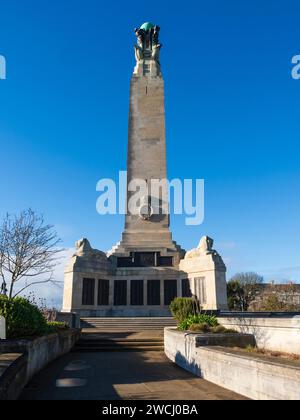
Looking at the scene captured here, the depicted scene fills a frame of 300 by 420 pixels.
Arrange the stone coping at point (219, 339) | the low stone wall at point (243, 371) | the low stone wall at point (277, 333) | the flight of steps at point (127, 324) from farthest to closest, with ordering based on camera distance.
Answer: the flight of steps at point (127, 324), the low stone wall at point (277, 333), the stone coping at point (219, 339), the low stone wall at point (243, 371)

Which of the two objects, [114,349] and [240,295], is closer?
[114,349]

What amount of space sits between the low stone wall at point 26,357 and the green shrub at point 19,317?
0.49m

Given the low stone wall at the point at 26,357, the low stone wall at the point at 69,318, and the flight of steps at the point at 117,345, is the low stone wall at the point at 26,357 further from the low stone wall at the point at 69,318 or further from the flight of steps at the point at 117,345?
the low stone wall at the point at 69,318

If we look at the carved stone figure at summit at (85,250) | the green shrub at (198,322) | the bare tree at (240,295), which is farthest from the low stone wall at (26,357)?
the bare tree at (240,295)

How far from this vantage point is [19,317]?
10414 mm

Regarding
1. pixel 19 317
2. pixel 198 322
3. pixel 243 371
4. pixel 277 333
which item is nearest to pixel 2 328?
pixel 19 317

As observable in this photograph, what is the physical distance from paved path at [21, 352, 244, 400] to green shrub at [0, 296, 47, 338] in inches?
51.0

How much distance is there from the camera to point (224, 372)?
8578 millimetres

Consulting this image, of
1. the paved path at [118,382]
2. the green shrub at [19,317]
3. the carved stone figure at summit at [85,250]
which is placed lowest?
the paved path at [118,382]

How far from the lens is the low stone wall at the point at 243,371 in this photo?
6309mm

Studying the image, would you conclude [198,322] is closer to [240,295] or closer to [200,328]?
[200,328]

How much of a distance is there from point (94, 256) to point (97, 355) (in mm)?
13356

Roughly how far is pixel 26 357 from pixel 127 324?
13.9 meters

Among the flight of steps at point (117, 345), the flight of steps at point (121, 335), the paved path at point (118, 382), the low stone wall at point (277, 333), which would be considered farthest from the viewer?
the flight of steps at point (121, 335)
